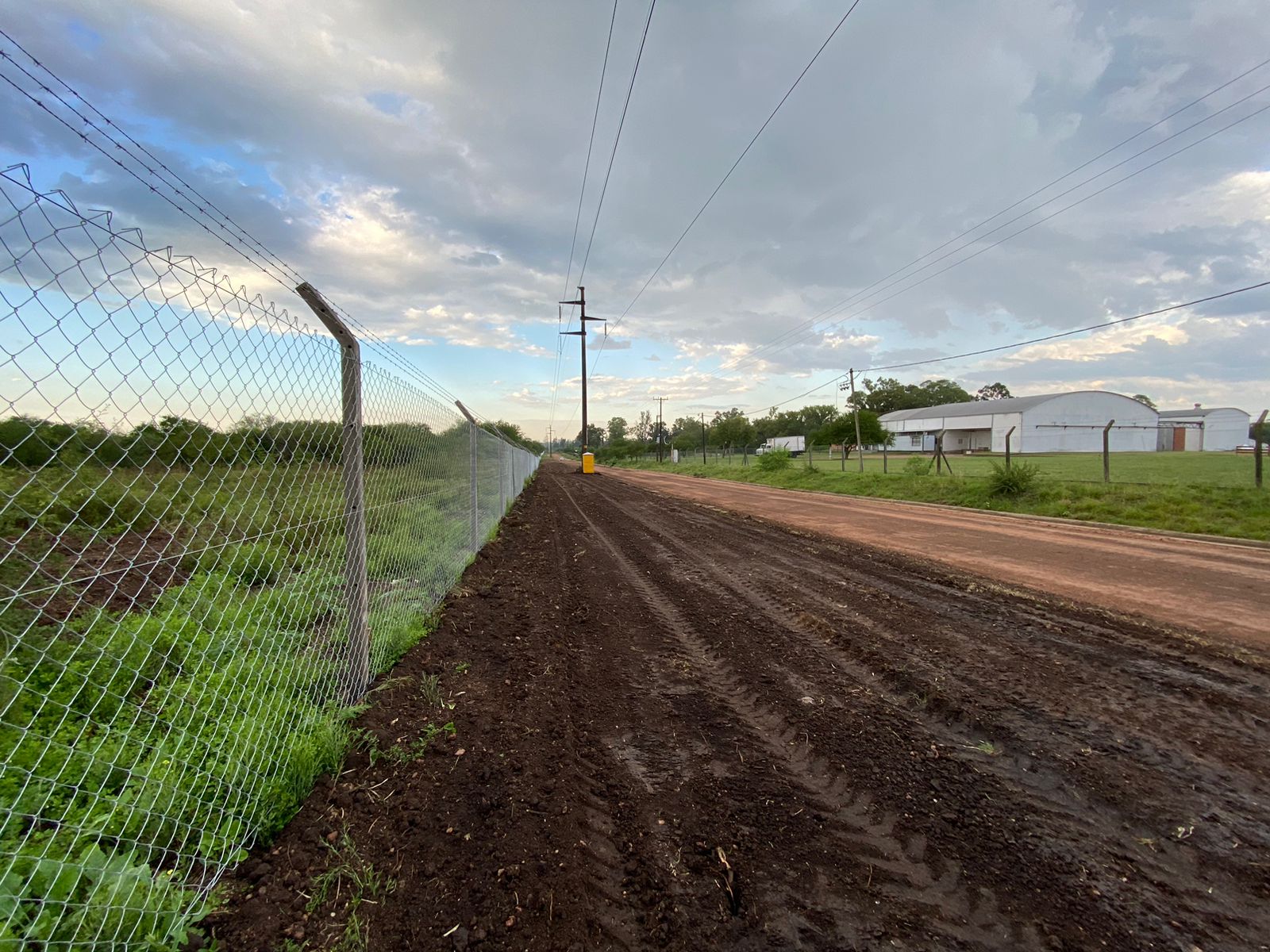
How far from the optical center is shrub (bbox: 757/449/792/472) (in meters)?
28.8

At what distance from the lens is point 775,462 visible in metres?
29.1

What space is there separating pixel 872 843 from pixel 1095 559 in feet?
24.6

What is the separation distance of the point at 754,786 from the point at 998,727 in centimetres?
151

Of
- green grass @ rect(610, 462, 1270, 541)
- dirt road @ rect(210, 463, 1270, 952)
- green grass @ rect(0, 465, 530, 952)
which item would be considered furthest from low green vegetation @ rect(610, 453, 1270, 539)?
green grass @ rect(0, 465, 530, 952)

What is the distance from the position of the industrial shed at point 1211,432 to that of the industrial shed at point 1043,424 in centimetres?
150

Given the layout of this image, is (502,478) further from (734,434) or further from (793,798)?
(734,434)

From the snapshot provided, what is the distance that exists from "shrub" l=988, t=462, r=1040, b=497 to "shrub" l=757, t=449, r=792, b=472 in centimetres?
1368

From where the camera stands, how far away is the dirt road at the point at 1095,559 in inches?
206

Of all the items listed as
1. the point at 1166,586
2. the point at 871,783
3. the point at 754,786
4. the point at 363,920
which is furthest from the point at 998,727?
the point at 1166,586

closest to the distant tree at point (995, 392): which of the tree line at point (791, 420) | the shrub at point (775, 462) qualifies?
the tree line at point (791, 420)

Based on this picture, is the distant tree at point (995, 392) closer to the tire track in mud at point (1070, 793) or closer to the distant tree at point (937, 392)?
the distant tree at point (937, 392)

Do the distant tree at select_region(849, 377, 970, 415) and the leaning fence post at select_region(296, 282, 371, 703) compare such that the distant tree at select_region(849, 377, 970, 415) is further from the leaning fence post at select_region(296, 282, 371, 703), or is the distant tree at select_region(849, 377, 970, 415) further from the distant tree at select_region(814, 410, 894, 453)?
the leaning fence post at select_region(296, 282, 371, 703)

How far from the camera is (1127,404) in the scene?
6397 cm

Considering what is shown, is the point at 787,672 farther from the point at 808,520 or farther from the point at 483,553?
the point at 808,520
